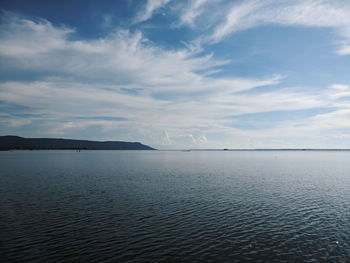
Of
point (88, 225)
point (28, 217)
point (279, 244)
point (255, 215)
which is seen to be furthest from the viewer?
point (255, 215)

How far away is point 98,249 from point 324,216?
30.9 m

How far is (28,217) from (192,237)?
22069 mm

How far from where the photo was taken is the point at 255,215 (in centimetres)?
3466

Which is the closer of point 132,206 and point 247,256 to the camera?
point 247,256

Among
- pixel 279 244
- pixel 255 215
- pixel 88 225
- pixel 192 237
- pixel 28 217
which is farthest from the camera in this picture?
pixel 255 215

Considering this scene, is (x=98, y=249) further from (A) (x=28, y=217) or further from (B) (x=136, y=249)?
(A) (x=28, y=217)

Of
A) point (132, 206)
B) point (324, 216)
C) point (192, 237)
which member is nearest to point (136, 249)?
point (192, 237)

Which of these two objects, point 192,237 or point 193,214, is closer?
point 192,237

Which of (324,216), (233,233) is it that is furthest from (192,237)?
(324,216)

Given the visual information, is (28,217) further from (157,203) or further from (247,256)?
(247,256)

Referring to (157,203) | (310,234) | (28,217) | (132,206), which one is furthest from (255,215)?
(28,217)

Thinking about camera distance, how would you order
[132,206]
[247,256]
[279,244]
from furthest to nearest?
[132,206]
[279,244]
[247,256]

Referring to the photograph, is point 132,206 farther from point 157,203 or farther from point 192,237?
point 192,237

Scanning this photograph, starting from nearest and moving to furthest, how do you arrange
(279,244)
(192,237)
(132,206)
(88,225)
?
(279,244)
(192,237)
(88,225)
(132,206)
